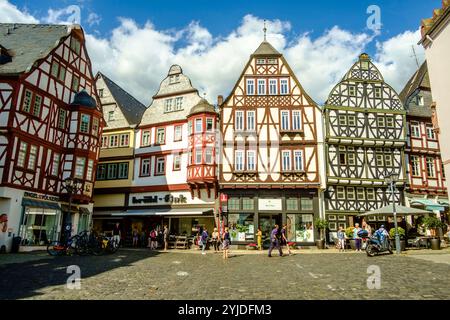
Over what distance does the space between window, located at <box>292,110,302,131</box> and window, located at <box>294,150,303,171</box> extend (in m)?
1.94

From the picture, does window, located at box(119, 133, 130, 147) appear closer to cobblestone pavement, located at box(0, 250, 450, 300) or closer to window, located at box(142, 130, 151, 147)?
window, located at box(142, 130, 151, 147)

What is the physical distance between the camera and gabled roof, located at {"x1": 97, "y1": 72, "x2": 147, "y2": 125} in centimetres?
3357

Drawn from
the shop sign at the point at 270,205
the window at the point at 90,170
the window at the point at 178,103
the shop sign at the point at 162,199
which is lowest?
the shop sign at the point at 270,205

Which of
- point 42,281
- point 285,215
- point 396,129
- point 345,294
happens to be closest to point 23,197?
point 42,281

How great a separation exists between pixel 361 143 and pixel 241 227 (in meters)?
12.0

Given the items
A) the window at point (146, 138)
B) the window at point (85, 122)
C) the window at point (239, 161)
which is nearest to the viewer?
the window at point (85, 122)

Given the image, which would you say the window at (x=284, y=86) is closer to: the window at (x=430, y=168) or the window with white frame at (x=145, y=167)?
the window with white frame at (x=145, y=167)

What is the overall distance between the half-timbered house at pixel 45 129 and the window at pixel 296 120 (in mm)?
15815

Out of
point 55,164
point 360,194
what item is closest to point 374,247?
point 360,194

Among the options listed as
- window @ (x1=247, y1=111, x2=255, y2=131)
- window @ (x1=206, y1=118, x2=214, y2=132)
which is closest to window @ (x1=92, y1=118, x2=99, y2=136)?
window @ (x1=206, y1=118, x2=214, y2=132)

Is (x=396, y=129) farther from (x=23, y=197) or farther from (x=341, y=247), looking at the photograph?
(x=23, y=197)

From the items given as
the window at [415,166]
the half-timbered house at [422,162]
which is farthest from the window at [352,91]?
the window at [415,166]

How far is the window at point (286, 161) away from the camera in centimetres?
2669

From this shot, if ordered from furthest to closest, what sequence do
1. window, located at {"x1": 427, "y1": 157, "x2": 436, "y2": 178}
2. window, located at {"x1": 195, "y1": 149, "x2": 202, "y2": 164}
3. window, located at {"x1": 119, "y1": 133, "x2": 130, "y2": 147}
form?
window, located at {"x1": 119, "y1": 133, "x2": 130, "y2": 147}, window, located at {"x1": 427, "y1": 157, "x2": 436, "y2": 178}, window, located at {"x1": 195, "y1": 149, "x2": 202, "y2": 164}
